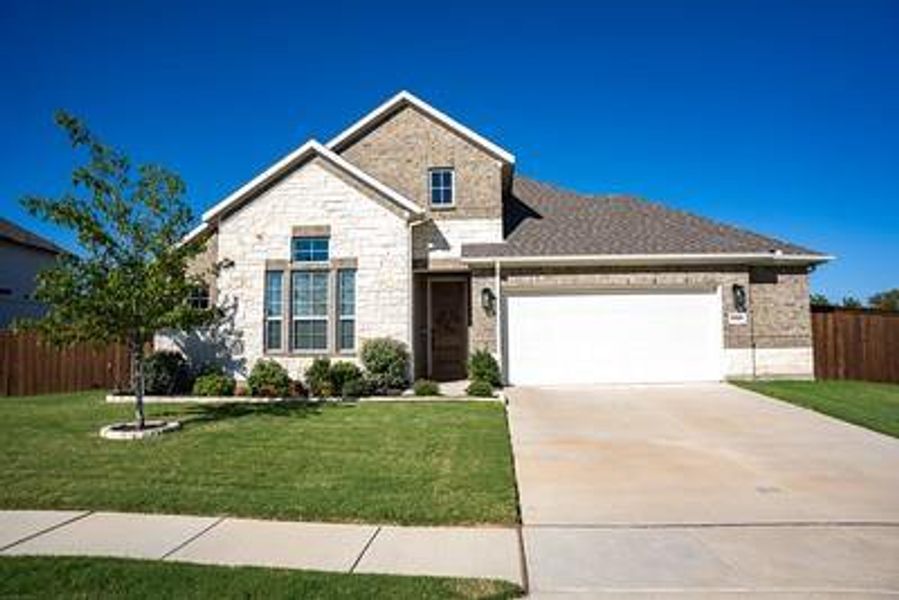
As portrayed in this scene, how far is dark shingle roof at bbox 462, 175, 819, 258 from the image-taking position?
16531 millimetres

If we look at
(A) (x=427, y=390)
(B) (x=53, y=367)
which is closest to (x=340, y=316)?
(A) (x=427, y=390)

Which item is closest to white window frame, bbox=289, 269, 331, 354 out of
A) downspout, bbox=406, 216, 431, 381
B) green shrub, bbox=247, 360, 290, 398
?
green shrub, bbox=247, 360, 290, 398

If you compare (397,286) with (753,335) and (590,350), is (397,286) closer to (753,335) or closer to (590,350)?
(590,350)

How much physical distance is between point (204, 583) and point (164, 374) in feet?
38.5

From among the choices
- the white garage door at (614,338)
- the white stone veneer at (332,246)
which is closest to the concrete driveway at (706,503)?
the white garage door at (614,338)

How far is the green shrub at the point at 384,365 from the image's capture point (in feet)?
49.3

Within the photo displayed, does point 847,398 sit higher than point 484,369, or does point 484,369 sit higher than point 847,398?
point 484,369

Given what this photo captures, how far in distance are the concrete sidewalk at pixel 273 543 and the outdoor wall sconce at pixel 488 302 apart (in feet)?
34.7

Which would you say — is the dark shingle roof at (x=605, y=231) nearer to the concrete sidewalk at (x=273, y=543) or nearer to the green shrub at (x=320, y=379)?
the green shrub at (x=320, y=379)

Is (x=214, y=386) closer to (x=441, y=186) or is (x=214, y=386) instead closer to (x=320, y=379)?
(x=320, y=379)

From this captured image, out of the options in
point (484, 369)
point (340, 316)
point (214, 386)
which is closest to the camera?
point (214, 386)

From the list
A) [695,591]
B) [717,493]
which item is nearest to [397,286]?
[717,493]

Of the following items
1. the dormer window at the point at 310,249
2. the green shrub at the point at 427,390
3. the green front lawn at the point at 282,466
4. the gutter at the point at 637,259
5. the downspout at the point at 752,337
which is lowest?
the green front lawn at the point at 282,466

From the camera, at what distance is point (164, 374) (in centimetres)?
1520
